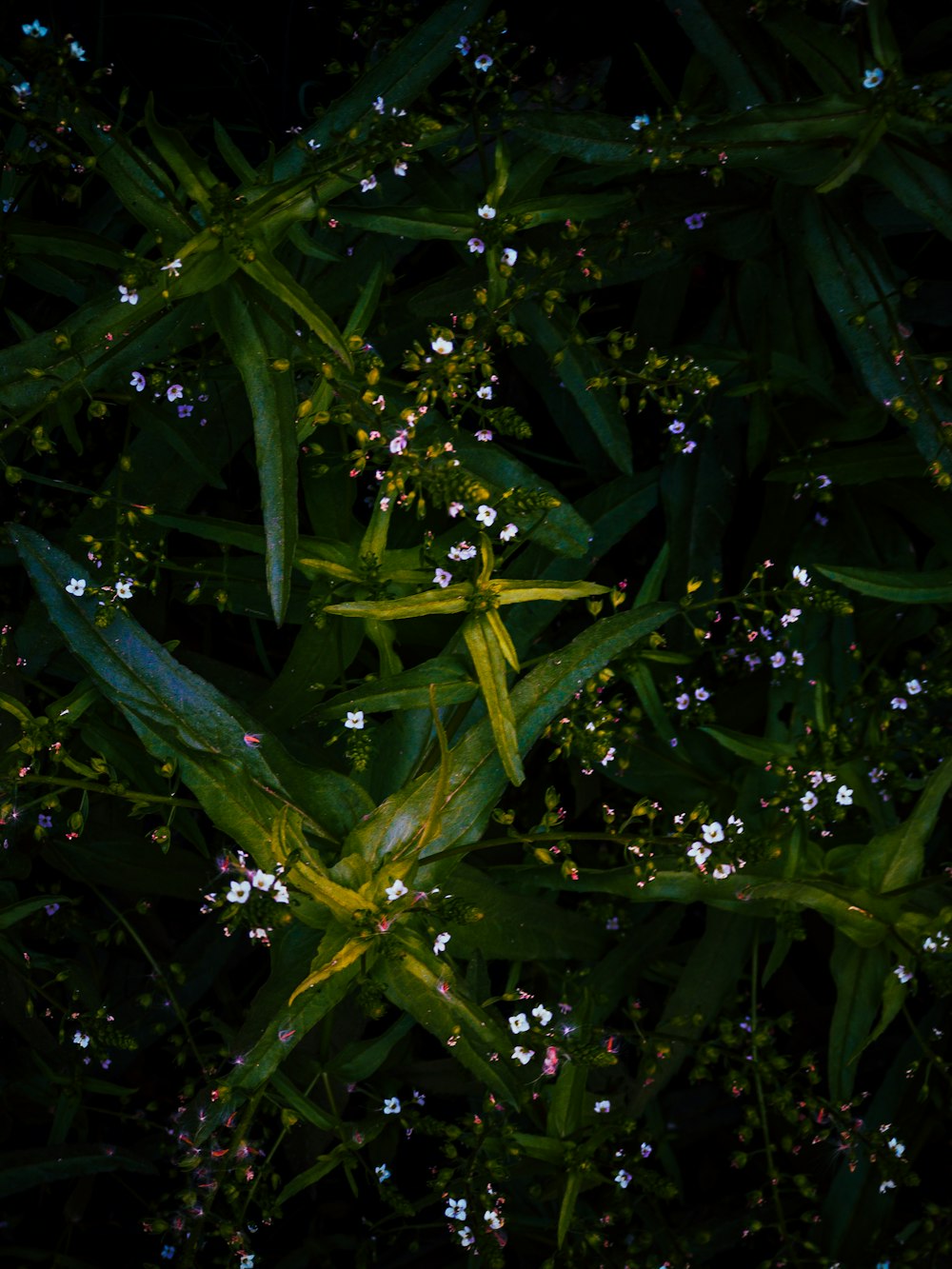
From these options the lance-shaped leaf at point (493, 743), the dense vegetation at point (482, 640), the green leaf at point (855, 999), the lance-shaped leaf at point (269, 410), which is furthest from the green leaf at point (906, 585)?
the lance-shaped leaf at point (269, 410)

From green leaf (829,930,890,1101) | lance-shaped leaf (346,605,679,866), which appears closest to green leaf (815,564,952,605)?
lance-shaped leaf (346,605,679,866)

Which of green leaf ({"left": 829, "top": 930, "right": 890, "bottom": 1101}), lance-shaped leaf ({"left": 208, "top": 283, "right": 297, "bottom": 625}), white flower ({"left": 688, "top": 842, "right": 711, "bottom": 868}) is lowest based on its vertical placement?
green leaf ({"left": 829, "top": 930, "right": 890, "bottom": 1101})

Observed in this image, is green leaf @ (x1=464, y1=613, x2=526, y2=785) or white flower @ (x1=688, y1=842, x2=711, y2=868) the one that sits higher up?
green leaf @ (x1=464, y1=613, x2=526, y2=785)

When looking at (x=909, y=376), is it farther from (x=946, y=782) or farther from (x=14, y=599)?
(x=14, y=599)

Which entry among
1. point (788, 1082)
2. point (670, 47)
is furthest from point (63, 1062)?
point (670, 47)

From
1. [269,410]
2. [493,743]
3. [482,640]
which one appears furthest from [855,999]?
[269,410]

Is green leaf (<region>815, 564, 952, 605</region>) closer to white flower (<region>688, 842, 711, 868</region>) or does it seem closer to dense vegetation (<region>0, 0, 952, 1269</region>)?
dense vegetation (<region>0, 0, 952, 1269</region>)
